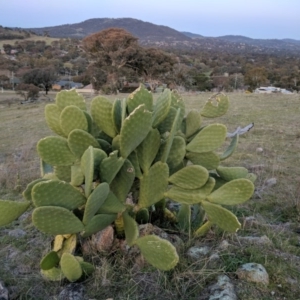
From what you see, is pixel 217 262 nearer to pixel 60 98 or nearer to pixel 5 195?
pixel 60 98

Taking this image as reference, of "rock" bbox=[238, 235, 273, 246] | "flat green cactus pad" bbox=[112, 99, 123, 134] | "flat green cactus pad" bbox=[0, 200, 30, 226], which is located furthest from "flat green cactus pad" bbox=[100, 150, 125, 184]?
"rock" bbox=[238, 235, 273, 246]

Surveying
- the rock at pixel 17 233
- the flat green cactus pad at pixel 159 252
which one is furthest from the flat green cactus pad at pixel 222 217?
the rock at pixel 17 233

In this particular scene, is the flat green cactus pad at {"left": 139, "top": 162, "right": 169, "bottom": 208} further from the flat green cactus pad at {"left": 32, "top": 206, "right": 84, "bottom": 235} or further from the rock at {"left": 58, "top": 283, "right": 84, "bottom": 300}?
the rock at {"left": 58, "top": 283, "right": 84, "bottom": 300}

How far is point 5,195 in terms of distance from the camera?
367cm

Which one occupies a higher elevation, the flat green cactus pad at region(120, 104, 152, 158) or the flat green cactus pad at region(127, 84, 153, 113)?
the flat green cactus pad at region(127, 84, 153, 113)

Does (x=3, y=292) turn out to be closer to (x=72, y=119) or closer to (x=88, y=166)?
(x=88, y=166)

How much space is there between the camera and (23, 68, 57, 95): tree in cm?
2744

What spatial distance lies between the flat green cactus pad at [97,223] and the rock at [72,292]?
253 mm

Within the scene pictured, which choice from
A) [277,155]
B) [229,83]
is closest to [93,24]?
[229,83]

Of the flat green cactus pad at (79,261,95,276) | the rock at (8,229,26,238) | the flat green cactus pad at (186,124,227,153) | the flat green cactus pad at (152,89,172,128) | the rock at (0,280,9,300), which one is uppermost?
the flat green cactus pad at (152,89,172,128)

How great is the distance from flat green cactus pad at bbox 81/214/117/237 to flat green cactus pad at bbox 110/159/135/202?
0.40 feet

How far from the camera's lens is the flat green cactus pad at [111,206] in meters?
2.10

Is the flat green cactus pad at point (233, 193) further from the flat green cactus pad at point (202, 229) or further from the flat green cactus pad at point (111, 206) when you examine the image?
the flat green cactus pad at point (111, 206)

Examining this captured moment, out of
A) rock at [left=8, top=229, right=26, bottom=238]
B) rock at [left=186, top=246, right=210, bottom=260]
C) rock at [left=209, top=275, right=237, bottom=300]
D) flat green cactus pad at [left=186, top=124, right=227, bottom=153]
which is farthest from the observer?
rock at [left=8, top=229, right=26, bottom=238]
